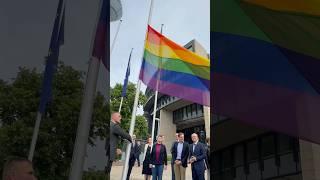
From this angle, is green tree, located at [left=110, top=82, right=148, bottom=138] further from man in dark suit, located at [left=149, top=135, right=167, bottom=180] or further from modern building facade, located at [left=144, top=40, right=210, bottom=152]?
man in dark suit, located at [left=149, top=135, right=167, bottom=180]

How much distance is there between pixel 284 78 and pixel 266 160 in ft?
44.3

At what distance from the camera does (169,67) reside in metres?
14.5

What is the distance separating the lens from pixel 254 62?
21.6ft

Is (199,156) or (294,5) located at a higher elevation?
(294,5)

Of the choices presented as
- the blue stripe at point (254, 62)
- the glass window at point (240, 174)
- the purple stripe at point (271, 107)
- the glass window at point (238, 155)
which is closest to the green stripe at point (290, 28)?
the blue stripe at point (254, 62)

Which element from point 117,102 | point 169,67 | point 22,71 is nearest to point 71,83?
point 22,71

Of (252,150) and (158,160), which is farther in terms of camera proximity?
(252,150)

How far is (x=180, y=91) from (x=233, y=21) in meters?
6.67

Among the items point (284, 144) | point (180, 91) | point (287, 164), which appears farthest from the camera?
point (284, 144)

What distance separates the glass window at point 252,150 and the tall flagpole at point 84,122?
621 inches

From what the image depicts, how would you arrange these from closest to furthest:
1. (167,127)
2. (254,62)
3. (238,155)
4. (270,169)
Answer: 1. (254,62)
2. (270,169)
3. (238,155)
4. (167,127)

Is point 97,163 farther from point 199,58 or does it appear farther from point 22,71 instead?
point 22,71

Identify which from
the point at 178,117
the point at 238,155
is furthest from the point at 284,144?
the point at 178,117

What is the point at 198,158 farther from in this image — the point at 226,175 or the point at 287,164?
the point at 226,175
